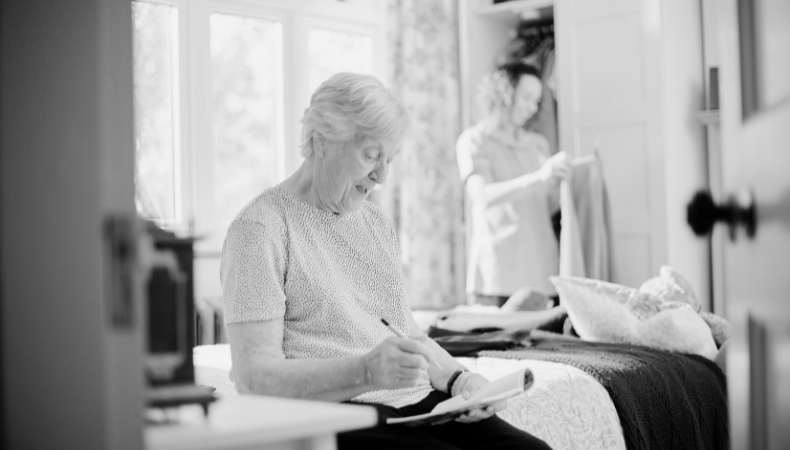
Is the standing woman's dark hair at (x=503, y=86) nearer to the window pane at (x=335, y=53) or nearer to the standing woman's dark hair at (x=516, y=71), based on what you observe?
the standing woman's dark hair at (x=516, y=71)

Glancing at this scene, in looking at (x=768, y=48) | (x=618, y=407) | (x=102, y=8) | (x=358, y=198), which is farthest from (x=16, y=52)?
(x=618, y=407)

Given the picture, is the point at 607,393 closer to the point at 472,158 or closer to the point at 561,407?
the point at 561,407

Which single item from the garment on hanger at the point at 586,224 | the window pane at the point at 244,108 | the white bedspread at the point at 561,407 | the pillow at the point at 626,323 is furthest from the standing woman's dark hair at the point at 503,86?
the white bedspread at the point at 561,407

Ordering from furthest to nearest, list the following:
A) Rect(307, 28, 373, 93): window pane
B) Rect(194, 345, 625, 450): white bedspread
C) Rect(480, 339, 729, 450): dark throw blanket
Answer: Rect(307, 28, 373, 93): window pane, Rect(480, 339, 729, 450): dark throw blanket, Rect(194, 345, 625, 450): white bedspread

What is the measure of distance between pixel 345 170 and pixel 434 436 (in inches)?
19.8

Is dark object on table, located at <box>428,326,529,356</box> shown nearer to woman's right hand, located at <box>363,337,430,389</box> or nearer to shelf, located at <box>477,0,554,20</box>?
woman's right hand, located at <box>363,337,430,389</box>

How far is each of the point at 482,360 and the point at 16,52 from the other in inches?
75.3

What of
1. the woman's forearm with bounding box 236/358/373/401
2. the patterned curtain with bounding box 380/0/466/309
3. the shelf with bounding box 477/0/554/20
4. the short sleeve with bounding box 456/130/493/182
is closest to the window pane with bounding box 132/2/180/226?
the patterned curtain with bounding box 380/0/466/309

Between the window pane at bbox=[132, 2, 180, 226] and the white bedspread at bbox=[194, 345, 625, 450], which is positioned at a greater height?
the window pane at bbox=[132, 2, 180, 226]

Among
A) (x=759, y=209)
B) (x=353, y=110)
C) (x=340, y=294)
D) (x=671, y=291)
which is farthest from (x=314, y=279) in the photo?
(x=671, y=291)

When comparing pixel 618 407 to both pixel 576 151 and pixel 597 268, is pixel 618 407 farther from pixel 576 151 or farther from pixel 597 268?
pixel 576 151

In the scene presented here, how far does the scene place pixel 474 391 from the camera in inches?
66.9

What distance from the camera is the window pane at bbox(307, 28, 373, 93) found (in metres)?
4.44

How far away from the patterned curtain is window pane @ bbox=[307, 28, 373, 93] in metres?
0.23
